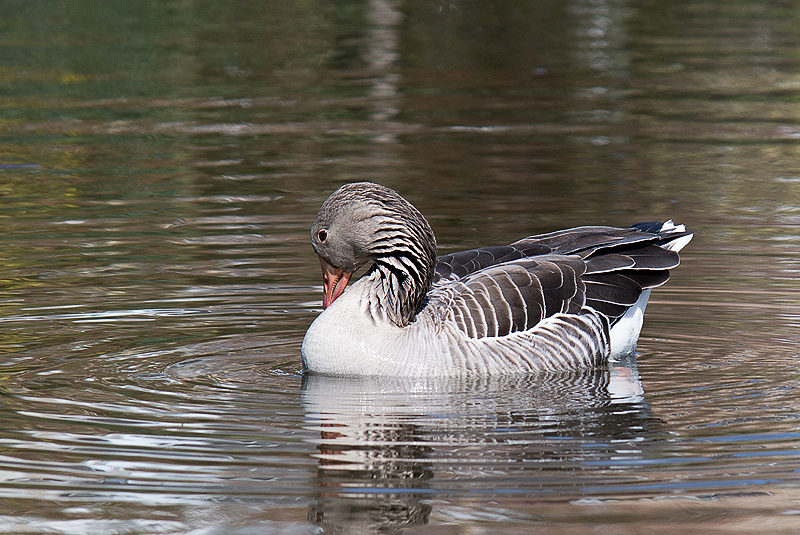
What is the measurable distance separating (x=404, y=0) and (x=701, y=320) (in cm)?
2932

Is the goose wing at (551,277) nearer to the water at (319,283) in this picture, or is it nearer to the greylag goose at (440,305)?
the greylag goose at (440,305)

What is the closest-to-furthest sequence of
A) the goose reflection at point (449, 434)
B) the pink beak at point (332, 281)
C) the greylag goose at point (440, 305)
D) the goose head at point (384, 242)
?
the goose reflection at point (449, 434), the greylag goose at point (440, 305), the goose head at point (384, 242), the pink beak at point (332, 281)

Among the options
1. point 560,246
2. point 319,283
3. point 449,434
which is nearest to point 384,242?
point 560,246

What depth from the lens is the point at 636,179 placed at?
1666cm

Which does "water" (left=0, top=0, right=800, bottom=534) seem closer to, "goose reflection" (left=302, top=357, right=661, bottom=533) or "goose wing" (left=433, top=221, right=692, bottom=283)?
"goose reflection" (left=302, top=357, right=661, bottom=533)

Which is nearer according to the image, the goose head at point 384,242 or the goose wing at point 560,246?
the goose head at point 384,242

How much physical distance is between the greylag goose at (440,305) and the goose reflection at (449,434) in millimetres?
169

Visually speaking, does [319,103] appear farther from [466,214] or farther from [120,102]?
[466,214]

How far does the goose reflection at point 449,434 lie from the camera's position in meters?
6.82

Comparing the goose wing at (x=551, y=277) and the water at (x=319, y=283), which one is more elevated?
the goose wing at (x=551, y=277)

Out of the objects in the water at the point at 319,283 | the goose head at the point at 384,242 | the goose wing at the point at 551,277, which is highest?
the goose head at the point at 384,242

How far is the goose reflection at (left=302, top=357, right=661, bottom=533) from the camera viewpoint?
6.82m

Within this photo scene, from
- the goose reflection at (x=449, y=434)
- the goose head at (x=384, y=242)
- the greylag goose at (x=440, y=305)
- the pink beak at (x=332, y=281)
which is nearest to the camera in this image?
the goose reflection at (x=449, y=434)

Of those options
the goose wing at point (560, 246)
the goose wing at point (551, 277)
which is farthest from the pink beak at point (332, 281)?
the goose wing at point (560, 246)
